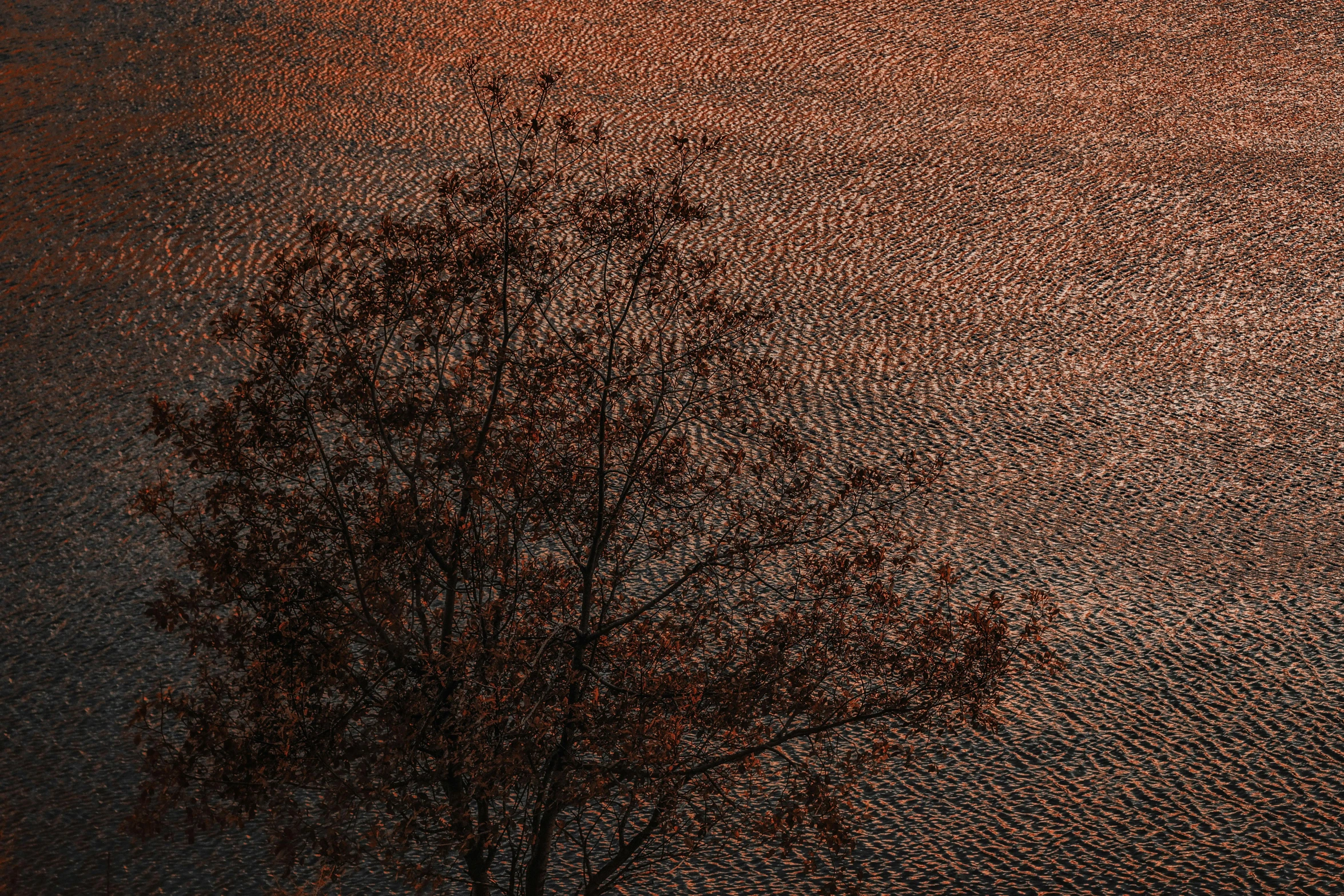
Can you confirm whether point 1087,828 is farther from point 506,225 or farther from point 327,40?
point 327,40

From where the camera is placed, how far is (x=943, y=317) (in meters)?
5.73

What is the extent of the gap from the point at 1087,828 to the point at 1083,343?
2.47 meters

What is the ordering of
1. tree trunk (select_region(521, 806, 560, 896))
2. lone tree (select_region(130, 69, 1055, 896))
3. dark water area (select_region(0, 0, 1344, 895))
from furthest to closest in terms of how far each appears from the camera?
1. dark water area (select_region(0, 0, 1344, 895))
2. tree trunk (select_region(521, 806, 560, 896))
3. lone tree (select_region(130, 69, 1055, 896))

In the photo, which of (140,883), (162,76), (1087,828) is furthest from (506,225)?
(162,76)

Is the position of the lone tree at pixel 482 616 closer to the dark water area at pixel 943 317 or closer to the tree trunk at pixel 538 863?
the tree trunk at pixel 538 863

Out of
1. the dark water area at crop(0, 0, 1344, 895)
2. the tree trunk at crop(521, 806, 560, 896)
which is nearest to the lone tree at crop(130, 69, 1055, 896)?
the tree trunk at crop(521, 806, 560, 896)

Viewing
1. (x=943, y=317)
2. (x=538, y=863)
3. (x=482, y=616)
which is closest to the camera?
(x=482, y=616)

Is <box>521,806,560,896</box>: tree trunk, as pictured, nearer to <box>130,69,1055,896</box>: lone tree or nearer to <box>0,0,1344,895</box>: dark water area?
<box>130,69,1055,896</box>: lone tree

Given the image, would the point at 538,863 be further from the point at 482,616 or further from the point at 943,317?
the point at 943,317

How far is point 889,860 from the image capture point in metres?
3.53

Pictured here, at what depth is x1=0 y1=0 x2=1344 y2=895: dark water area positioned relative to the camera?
12.2ft

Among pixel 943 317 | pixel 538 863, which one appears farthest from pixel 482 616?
pixel 943 317

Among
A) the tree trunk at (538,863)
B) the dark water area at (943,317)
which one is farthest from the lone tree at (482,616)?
the dark water area at (943,317)

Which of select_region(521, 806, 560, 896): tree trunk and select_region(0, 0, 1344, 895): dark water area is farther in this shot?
select_region(0, 0, 1344, 895): dark water area
